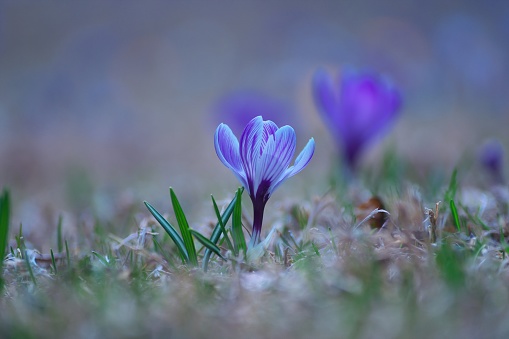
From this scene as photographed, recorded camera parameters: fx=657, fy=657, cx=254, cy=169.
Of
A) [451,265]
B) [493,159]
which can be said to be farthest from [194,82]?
[451,265]

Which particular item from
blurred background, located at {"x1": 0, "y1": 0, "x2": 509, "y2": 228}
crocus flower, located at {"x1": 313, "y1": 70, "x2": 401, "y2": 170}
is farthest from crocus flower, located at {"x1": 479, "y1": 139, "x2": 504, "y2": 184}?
blurred background, located at {"x1": 0, "y1": 0, "x2": 509, "y2": 228}

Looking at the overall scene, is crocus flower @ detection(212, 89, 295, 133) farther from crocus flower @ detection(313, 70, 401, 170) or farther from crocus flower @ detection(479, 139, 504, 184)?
crocus flower @ detection(479, 139, 504, 184)

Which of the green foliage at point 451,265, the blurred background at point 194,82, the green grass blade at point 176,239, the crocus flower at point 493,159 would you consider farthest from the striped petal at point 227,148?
the crocus flower at point 493,159

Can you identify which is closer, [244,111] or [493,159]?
[493,159]

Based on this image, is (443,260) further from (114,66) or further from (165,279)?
(114,66)

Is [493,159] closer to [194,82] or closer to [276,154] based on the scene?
[276,154]

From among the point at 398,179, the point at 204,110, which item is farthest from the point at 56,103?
the point at 398,179
